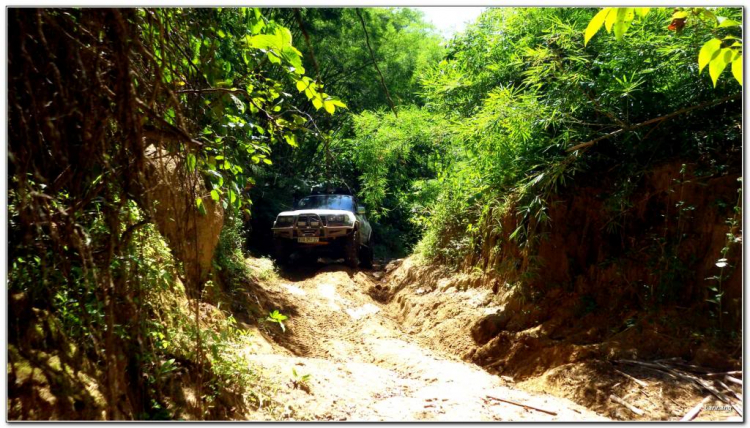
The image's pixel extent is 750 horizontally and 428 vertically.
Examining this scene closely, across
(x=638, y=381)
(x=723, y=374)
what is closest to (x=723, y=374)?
(x=723, y=374)

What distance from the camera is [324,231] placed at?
34.2 feet

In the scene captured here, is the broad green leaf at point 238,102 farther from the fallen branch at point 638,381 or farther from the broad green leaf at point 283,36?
the fallen branch at point 638,381

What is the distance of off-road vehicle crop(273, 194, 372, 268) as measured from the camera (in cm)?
1045

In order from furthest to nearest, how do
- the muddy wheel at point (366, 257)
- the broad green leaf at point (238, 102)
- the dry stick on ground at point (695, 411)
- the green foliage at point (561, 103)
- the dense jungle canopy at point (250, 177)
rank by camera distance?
the muddy wheel at point (366, 257)
the green foliage at point (561, 103)
the dry stick on ground at point (695, 411)
the broad green leaf at point (238, 102)
the dense jungle canopy at point (250, 177)

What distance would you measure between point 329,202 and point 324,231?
128 centimetres

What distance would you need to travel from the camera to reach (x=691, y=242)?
4445 mm

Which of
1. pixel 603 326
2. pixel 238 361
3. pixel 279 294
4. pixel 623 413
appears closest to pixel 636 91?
pixel 603 326

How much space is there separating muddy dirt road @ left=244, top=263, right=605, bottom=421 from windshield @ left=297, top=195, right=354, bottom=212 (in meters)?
3.65

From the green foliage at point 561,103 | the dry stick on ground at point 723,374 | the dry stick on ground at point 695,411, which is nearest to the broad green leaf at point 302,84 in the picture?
the green foliage at point 561,103

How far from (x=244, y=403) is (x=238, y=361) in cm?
30

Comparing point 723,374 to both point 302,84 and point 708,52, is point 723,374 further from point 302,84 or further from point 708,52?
point 302,84

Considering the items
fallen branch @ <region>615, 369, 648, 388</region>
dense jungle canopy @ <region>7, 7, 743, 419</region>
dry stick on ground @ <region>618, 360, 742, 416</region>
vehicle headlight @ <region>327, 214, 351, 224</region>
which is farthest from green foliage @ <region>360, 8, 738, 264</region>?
vehicle headlight @ <region>327, 214, 351, 224</region>

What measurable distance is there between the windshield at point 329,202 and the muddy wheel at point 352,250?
0.79m

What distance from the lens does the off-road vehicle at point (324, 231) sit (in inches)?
411
